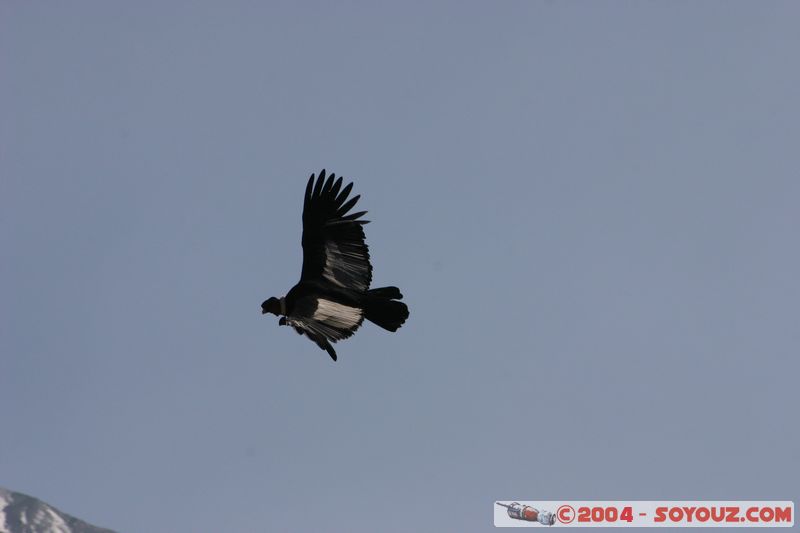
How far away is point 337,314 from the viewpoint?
26.7m

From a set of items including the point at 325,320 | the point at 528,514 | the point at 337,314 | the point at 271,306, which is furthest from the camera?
the point at 528,514

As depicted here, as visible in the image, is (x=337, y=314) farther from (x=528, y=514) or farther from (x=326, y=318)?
(x=528, y=514)

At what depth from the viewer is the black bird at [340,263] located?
26892mm

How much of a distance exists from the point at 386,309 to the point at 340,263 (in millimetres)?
1649

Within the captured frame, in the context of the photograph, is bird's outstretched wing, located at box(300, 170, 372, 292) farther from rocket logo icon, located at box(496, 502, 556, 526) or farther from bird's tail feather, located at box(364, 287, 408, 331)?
rocket logo icon, located at box(496, 502, 556, 526)

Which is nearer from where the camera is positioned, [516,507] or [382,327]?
[382,327]

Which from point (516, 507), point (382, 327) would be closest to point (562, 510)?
point (516, 507)

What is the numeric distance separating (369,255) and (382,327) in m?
1.87

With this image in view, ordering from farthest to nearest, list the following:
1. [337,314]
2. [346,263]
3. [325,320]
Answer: [346,263]
[337,314]
[325,320]

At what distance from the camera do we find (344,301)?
1061 inches

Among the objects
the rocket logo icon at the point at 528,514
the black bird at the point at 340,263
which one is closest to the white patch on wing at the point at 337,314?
the black bird at the point at 340,263

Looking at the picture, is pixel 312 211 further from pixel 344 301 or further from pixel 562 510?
pixel 562 510

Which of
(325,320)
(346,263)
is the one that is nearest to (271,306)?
(325,320)

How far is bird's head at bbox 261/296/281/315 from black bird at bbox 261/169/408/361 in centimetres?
95
